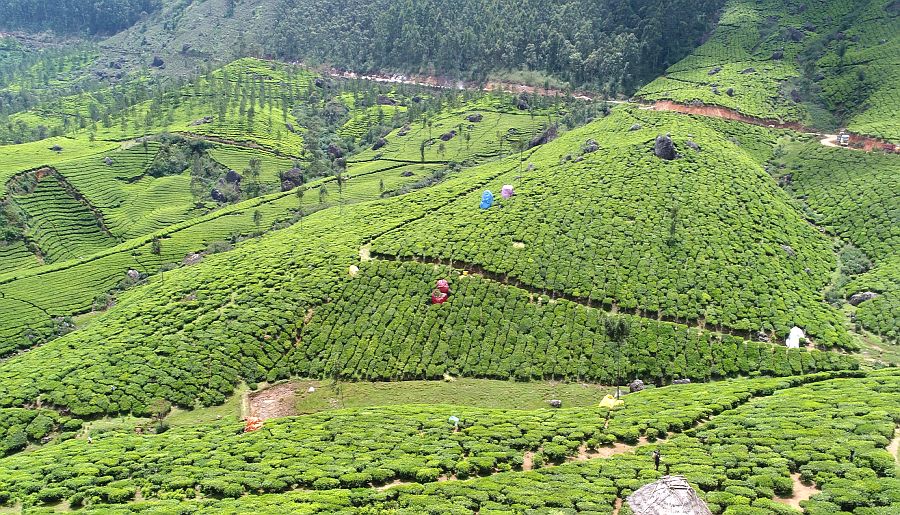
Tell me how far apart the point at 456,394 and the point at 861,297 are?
47.8 metres

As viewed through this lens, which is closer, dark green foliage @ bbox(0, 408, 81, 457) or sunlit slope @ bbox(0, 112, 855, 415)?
dark green foliage @ bbox(0, 408, 81, 457)

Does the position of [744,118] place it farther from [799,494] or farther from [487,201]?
[799,494]

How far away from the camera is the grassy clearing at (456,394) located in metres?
57.3

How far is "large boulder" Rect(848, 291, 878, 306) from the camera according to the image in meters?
67.9

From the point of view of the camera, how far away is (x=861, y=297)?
68312mm

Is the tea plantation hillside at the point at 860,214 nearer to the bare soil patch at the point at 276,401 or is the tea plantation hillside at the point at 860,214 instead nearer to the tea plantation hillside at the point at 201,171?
the bare soil patch at the point at 276,401

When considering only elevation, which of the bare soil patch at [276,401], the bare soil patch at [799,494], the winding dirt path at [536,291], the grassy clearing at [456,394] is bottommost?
the bare soil patch at [276,401]

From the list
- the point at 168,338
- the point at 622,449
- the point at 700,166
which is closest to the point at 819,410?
the point at 622,449

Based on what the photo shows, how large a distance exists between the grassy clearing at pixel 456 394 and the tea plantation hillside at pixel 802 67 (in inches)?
3145

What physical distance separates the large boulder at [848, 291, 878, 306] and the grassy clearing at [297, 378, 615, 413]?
3284 cm

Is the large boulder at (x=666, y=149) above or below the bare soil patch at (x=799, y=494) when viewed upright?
above

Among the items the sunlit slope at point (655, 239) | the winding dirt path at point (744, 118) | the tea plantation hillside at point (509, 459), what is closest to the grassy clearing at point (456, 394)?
the tea plantation hillside at point (509, 459)

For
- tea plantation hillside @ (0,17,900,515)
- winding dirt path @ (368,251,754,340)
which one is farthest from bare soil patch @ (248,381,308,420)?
winding dirt path @ (368,251,754,340)

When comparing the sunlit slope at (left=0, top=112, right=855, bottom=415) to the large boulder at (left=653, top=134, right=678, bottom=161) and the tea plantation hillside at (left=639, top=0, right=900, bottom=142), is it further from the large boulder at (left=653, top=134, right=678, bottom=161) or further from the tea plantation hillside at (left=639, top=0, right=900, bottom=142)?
the tea plantation hillside at (left=639, top=0, right=900, bottom=142)
